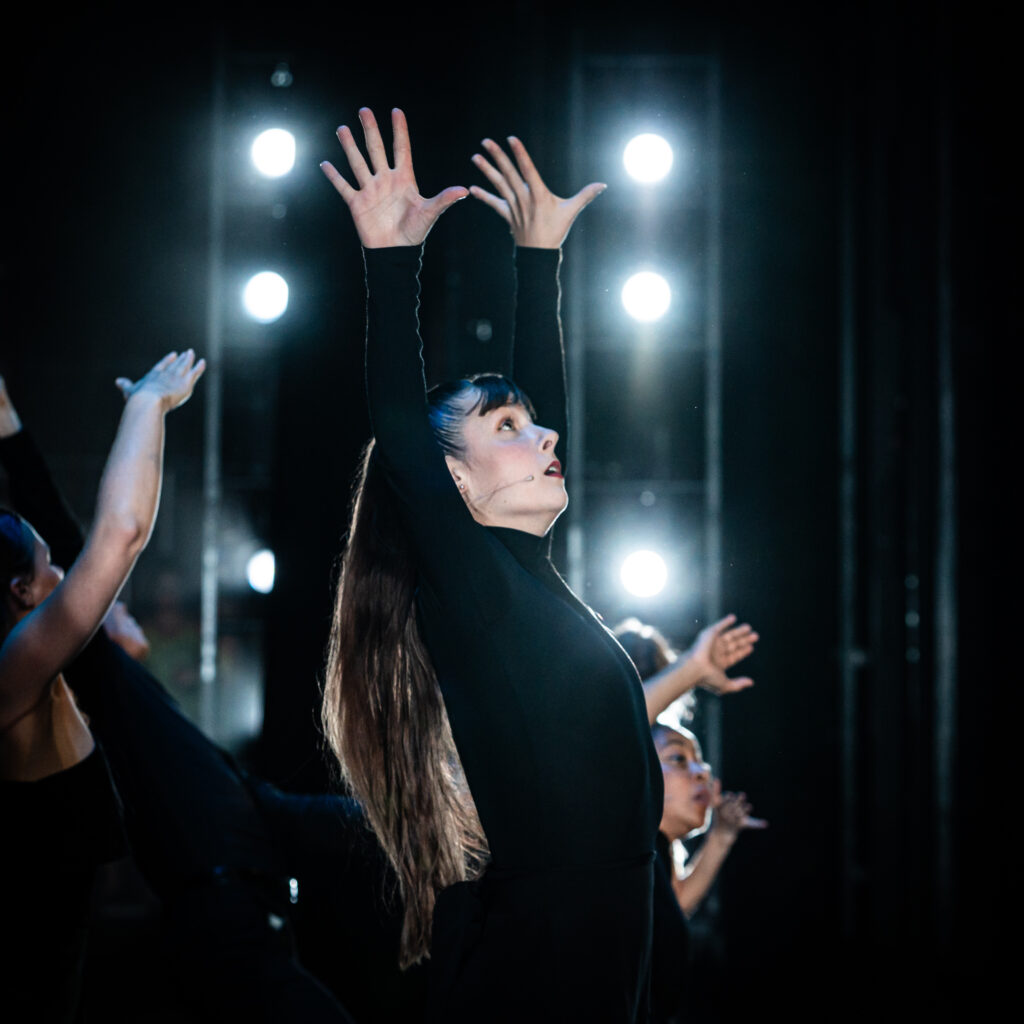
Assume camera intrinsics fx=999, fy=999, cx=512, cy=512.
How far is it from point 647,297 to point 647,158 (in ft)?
1.20

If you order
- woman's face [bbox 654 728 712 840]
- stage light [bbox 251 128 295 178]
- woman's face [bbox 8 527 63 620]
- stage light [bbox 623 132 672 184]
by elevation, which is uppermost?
stage light [bbox 623 132 672 184]

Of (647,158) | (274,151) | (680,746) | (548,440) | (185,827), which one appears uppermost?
(647,158)

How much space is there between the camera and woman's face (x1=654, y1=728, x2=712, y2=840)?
1.61m

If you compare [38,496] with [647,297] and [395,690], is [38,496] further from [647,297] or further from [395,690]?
[647,297]

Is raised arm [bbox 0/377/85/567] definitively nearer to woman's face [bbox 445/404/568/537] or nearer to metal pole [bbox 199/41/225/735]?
woman's face [bbox 445/404/568/537]

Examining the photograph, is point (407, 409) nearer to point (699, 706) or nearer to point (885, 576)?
point (885, 576)

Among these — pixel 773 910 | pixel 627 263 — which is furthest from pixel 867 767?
pixel 627 263

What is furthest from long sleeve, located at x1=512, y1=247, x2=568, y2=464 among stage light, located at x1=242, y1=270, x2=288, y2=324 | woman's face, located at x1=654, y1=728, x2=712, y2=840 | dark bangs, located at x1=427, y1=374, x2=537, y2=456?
stage light, located at x1=242, y1=270, x2=288, y2=324

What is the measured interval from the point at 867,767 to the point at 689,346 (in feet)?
3.88

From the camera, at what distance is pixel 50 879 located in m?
1.30

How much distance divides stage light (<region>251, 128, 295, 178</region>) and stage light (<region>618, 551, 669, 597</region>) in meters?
1.32

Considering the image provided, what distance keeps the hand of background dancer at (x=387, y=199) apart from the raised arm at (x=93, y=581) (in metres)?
0.42

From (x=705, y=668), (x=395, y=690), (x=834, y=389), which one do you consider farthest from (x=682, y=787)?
(x=834, y=389)

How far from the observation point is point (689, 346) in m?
2.74
